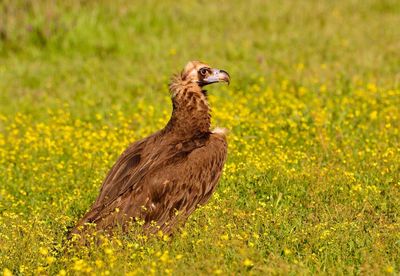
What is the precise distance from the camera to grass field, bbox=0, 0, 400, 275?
7352mm

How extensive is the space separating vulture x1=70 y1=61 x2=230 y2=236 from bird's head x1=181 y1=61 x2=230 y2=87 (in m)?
0.20

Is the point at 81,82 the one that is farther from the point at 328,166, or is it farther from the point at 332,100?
the point at 328,166

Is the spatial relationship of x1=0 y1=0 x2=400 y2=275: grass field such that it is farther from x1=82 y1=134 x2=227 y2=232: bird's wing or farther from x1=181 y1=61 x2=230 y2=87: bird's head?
x1=181 y1=61 x2=230 y2=87: bird's head

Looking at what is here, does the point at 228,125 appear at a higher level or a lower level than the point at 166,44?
higher

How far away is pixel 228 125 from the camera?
37.7 feet

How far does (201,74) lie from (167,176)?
1.46m

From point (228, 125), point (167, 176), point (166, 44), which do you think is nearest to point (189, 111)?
point (167, 176)

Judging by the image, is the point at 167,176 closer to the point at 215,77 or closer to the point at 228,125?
the point at 215,77

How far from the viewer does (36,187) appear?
10.2 metres

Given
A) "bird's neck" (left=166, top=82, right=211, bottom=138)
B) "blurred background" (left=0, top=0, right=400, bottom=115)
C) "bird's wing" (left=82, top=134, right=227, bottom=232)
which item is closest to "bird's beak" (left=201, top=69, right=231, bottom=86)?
"bird's neck" (left=166, top=82, right=211, bottom=138)

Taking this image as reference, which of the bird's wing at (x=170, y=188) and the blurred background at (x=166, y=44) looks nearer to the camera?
the bird's wing at (x=170, y=188)

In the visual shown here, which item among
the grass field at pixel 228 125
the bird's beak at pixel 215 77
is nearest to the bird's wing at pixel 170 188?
the grass field at pixel 228 125

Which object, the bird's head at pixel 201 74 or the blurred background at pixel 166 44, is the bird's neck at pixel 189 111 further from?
the blurred background at pixel 166 44

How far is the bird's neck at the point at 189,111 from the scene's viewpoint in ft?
28.6
